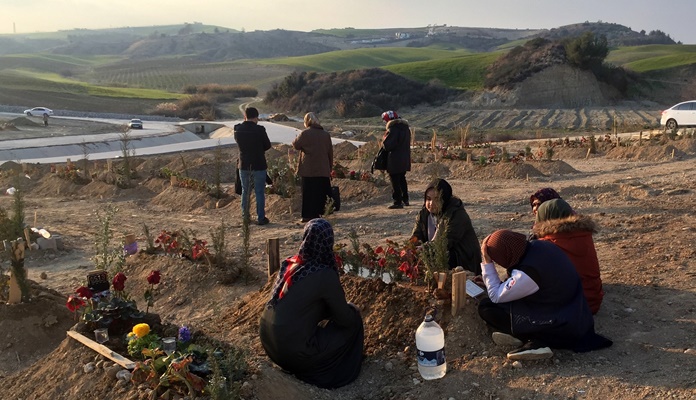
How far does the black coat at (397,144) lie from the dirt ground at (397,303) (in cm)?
81

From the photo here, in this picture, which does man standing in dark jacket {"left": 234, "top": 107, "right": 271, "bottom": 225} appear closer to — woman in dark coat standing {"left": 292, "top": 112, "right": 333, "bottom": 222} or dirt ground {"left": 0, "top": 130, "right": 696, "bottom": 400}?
woman in dark coat standing {"left": 292, "top": 112, "right": 333, "bottom": 222}

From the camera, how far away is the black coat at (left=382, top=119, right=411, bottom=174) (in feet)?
33.9

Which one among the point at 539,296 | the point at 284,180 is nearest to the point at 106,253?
the point at 539,296

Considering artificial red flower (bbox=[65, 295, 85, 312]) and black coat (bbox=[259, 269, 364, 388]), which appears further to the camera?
artificial red flower (bbox=[65, 295, 85, 312])

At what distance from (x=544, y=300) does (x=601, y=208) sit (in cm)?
593

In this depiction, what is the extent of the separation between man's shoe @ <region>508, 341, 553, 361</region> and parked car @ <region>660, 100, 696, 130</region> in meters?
21.8

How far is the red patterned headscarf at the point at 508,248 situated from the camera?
178 inches

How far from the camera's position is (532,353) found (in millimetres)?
4508

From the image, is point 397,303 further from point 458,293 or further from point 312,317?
point 312,317

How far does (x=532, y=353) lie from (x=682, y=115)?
2263cm

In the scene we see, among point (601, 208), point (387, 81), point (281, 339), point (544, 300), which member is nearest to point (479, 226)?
point (601, 208)

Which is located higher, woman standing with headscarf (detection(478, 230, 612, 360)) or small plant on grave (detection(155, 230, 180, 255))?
woman standing with headscarf (detection(478, 230, 612, 360))

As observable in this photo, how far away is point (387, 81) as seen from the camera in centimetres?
4825

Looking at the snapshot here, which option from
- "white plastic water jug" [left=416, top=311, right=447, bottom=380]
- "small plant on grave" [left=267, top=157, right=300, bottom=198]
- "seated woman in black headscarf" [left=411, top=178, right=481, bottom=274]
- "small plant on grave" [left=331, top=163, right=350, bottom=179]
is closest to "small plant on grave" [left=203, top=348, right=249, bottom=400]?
"white plastic water jug" [left=416, top=311, right=447, bottom=380]
